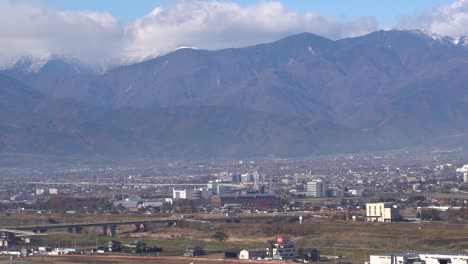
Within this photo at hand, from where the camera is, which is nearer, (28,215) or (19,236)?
(19,236)

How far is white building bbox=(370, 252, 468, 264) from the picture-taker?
2035 inches

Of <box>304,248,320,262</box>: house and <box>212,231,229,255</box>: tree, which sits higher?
<box>212,231,229,255</box>: tree

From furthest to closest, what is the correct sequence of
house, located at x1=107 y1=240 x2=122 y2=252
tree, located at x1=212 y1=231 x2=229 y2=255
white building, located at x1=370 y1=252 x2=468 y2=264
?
tree, located at x1=212 y1=231 x2=229 y2=255 < house, located at x1=107 y1=240 x2=122 y2=252 < white building, located at x1=370 y1=252 x2=468 y2=264

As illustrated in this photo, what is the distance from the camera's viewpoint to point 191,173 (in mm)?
174875

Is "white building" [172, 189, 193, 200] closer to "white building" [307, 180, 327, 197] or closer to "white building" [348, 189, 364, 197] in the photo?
"white building" [307, 180, 327, 197]

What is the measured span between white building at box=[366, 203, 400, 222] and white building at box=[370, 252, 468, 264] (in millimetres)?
25730

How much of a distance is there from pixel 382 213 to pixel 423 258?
28.1 meters

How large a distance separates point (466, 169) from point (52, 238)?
254ft

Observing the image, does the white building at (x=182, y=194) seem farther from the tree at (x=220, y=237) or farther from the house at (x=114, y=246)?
the house at (x=114, y=246)

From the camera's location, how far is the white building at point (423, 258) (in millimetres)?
51688

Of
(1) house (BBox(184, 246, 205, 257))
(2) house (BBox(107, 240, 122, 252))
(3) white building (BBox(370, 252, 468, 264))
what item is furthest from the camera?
(2) house (BBox(107, 240, 122, 252))

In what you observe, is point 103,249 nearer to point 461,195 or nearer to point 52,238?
point 52,238

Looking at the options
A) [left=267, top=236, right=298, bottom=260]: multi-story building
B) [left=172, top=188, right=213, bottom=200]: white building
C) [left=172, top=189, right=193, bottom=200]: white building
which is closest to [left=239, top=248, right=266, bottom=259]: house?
[left=267, top=236, right=298, bottom=260]: multi-story building

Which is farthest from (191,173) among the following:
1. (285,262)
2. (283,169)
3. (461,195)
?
(285,262)
